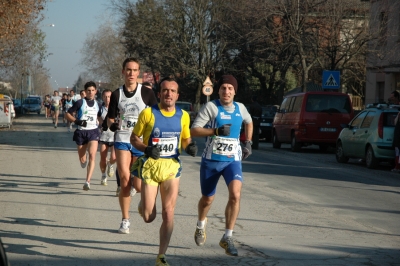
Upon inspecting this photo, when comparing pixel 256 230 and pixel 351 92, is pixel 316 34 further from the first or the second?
pixel 256 230

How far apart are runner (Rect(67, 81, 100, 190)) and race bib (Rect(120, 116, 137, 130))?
11.8 feet

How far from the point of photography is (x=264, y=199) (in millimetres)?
12031

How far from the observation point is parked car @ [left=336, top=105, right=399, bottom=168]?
725 inches

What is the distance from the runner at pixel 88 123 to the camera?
510 inches

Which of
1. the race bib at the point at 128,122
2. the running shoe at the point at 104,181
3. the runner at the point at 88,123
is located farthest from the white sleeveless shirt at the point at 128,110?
the running shoe at the point at 104,181

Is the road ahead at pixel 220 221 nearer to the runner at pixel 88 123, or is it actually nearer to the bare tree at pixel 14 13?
the runner at pixel 88 123

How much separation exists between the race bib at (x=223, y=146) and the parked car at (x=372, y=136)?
1151 centimetres

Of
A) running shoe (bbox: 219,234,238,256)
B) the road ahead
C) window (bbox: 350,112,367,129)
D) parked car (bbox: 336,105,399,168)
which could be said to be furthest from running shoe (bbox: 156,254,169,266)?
window (bbox: 350,112,367,129)

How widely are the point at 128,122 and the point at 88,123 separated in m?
4.17

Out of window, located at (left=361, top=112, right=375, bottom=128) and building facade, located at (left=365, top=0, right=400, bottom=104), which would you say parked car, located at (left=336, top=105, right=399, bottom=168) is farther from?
building facade, located at (left=365, top=0, right=400, bottom=104)

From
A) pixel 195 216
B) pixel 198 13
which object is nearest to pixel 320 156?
pixel 195 216

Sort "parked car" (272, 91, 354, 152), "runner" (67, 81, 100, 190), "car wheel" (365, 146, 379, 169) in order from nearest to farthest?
"runner" (67, 81, 100, 190), "car wheel" (365, 146, 379, 169), "parked car" (272, 91, 354, 152)

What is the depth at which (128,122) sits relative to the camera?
30.1 ft

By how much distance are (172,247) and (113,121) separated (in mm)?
2064
